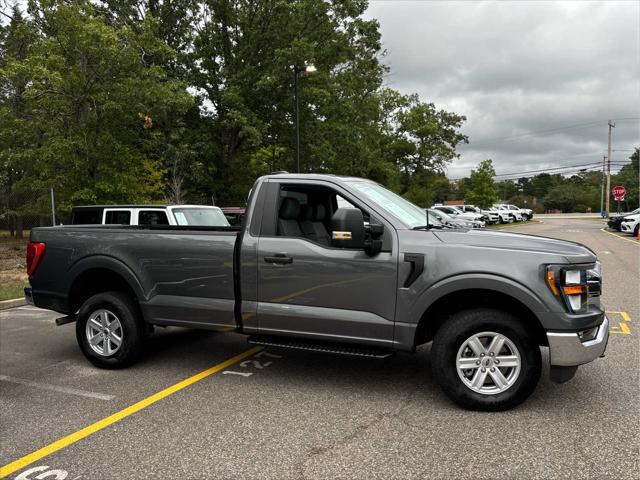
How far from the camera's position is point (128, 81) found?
42.7 feet

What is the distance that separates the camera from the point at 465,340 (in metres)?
3.88

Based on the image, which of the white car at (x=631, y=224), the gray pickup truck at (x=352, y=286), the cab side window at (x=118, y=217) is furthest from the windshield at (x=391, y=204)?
the white car at (x=631, y=224)

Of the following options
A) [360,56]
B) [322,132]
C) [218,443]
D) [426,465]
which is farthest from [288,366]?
[360,56]

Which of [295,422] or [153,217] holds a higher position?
[153,217]

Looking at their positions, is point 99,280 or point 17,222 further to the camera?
point 17,222

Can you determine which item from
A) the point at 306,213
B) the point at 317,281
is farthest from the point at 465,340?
the point at 306,213

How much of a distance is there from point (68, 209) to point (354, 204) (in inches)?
457

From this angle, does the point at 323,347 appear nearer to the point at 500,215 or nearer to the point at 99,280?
the point at 99,280

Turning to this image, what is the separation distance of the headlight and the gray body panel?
5cm

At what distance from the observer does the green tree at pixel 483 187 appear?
46.2 metres

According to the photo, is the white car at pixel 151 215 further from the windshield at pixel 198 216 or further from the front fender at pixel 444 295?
the front fender at pixel 444 295

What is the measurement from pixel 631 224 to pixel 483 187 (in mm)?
20717

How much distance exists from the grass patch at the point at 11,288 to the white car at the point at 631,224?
27.3 m

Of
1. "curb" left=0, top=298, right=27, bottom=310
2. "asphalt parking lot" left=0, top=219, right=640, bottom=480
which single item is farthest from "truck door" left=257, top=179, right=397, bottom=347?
"curb" left=0, top=298, right=27, bottom=310
